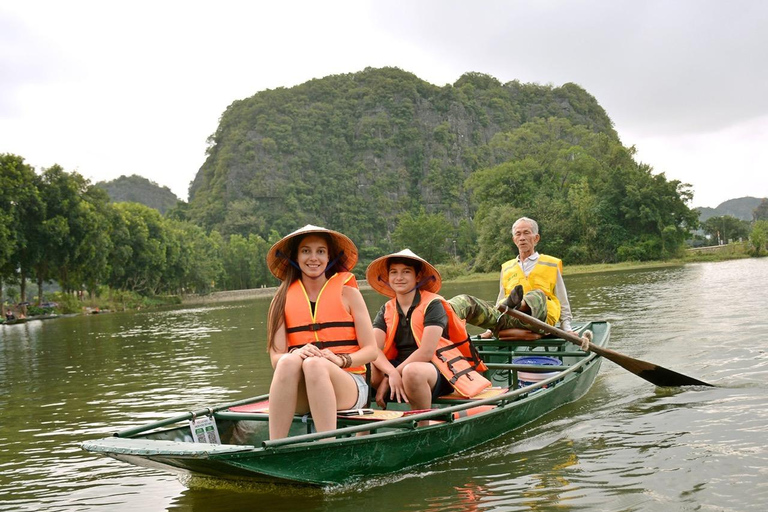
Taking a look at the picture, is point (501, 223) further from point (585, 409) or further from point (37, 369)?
point (585, 409)

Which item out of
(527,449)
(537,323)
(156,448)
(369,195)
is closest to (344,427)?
(156,448)

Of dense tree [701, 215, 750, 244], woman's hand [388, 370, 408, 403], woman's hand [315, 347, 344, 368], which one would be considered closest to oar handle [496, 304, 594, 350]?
woman's hand [388, 370, 408, 403]

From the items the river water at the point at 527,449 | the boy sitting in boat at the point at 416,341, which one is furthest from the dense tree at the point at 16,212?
the boy sitting in boat at the point at 416,341

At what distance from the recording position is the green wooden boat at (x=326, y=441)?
13.3 feet

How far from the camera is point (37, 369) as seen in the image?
1367 centimetres

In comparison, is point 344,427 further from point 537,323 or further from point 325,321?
point 537,323

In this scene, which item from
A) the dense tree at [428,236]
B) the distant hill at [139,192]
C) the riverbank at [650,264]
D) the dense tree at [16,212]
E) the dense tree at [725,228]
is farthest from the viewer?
the distant hill at [139,192]

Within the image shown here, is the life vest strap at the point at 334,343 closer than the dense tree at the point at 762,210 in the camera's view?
Yes

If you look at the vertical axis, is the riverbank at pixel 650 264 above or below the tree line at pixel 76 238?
below

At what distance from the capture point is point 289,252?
4.90 m

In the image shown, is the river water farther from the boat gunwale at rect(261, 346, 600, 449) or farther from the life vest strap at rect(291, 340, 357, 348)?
the life vest strap at rect(291, 340, 357, 348)

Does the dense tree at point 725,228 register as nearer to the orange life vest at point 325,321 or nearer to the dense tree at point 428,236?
the dense tree at point 428,236

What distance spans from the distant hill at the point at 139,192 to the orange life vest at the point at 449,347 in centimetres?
17479

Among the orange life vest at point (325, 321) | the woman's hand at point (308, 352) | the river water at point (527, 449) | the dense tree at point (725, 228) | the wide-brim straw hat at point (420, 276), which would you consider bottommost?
the river water at point (527, 449)
